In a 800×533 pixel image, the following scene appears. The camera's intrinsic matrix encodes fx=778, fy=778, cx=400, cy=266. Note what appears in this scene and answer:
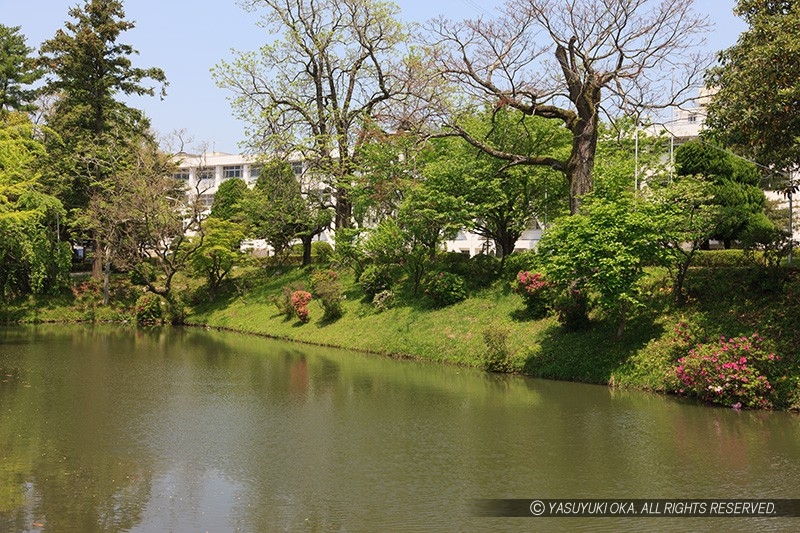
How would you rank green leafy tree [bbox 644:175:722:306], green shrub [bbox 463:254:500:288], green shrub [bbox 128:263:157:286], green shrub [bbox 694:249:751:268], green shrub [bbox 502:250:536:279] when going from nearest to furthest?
green leafy tree [bbox 644:175:722:306] → green shrub [bbox 694:249:751:268] → green shrub [bbox 502:250:536:279] → green shrub [bbox 463:254:500:288] → green shrub [bbox 128:263:157:286]

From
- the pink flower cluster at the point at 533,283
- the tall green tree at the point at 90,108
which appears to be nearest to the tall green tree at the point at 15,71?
the tall green tree at the point at 90,108

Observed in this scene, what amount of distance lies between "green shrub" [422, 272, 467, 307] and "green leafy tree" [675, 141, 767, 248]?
9.91m

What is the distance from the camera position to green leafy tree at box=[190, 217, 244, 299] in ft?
133

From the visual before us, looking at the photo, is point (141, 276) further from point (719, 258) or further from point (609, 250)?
point (719, 258)

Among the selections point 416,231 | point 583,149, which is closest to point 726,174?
point 583,149

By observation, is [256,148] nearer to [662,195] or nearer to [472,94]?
[472,94]

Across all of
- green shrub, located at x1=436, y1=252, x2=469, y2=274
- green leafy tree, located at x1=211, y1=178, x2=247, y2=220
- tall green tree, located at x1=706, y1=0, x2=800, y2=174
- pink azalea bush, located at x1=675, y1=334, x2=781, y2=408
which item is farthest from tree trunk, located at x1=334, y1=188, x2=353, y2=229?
pink azalea bush, located at x1=675, y1=334, x2=781, y2=408

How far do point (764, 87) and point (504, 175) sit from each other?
14416 mm

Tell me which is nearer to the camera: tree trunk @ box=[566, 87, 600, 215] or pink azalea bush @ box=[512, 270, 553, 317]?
pink azalea bush @ box=[512, 270, 553, 317]

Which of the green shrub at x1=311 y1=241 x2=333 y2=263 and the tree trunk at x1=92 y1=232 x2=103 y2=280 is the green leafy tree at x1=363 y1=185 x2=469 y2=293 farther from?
the tree trunk at x1=92 y1=232 x2=103 y2=280

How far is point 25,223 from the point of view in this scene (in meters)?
36.0

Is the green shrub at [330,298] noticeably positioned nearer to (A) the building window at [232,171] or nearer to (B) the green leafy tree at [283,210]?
(B) the green leafy tree at [283,210]

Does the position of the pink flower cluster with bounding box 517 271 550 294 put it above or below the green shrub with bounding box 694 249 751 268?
below

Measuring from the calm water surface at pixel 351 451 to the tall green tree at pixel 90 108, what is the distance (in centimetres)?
2236
